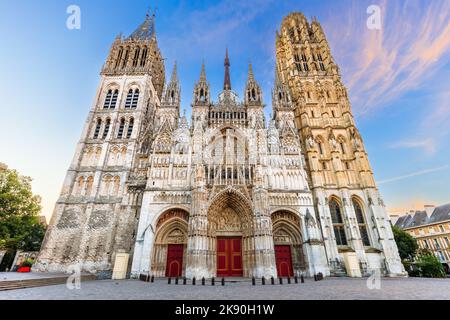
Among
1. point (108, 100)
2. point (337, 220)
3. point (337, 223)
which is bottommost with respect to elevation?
point (337, 223)

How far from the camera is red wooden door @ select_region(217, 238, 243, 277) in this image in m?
18.7

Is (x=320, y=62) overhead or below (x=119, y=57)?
below

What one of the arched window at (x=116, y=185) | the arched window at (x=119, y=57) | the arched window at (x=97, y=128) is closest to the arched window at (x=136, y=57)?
the arched window at (x=119, y=57)

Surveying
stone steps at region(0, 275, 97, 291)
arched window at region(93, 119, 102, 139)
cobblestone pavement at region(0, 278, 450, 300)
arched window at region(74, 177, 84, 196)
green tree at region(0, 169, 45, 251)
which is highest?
arched window at region(93, 119, 102, 139)

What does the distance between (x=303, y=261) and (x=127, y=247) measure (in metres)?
16.7

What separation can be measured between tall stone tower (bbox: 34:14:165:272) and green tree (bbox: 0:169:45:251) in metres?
3.42

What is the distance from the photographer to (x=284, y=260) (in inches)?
768

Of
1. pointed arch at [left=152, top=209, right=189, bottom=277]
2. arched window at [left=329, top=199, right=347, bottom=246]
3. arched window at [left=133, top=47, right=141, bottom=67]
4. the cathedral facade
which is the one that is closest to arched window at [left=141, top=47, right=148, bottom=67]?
arched window at [left=133, top=47, right=141, bottom=67]

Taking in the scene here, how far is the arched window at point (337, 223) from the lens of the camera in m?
20.7

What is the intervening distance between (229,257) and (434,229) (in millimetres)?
39260

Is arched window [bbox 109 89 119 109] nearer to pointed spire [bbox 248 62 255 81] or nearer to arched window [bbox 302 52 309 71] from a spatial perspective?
pointed spire [bbox 248 62 255 81]

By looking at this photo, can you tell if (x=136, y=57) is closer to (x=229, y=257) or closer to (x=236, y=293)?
(x=229, y=257)

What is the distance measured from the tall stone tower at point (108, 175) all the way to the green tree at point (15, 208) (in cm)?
342

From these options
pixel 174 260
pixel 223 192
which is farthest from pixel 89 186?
pixel 223 192
